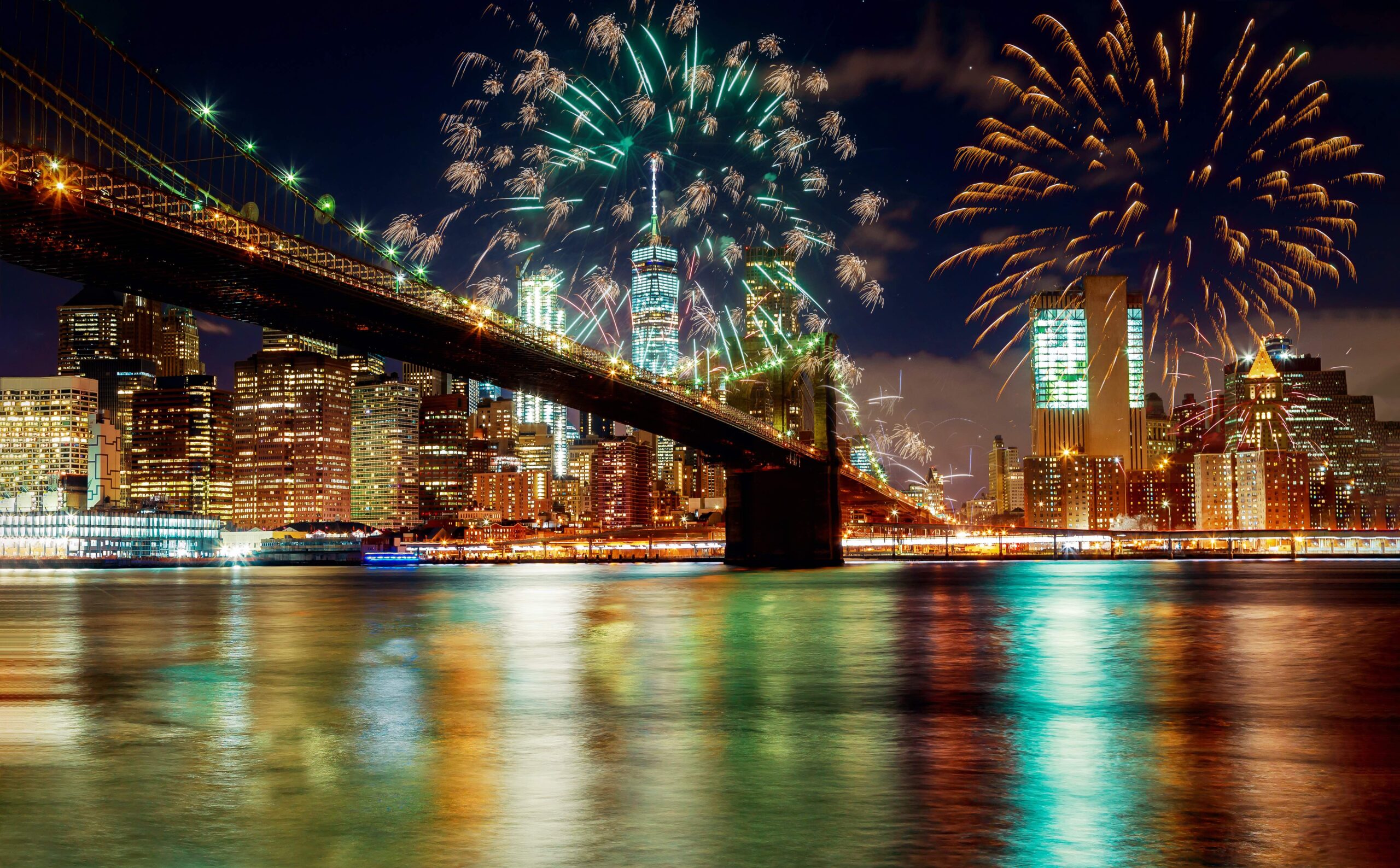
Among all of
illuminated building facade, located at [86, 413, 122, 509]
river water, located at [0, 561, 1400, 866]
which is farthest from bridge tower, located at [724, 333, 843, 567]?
illuminated building facade, located at [86, 413, 122, 509]

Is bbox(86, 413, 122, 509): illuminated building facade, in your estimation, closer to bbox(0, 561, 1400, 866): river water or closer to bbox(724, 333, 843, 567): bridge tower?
bbox(724, 333, 843, 567): bridge tower

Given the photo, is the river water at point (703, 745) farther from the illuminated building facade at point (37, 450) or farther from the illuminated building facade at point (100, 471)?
the illuminated building facade at point (37, 450)

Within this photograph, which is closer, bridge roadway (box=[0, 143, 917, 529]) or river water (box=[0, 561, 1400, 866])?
river water (box=[0, 561, 1400, 866])

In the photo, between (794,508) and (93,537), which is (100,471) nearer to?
(93,537)

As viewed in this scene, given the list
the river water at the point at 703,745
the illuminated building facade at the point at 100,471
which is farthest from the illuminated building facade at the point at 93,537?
the river water at the point at 703,745

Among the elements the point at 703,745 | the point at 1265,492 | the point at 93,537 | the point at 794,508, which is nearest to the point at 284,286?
the point at 703,745

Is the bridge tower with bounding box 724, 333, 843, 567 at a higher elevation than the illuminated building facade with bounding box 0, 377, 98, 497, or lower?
lower
